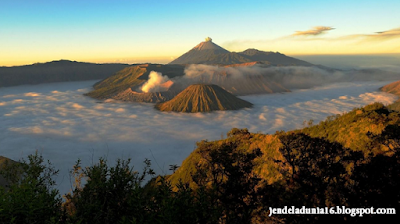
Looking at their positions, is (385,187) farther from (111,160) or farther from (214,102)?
(214,102)

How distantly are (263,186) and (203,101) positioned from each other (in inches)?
5072

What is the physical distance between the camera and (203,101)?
5792 inches

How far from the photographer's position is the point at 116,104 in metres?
163

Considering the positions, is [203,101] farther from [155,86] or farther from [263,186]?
[263,186]

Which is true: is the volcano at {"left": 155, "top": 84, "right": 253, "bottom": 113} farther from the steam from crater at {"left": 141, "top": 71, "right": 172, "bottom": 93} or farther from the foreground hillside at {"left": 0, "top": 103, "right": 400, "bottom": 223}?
the foreground hillside at {"left": 0, "top": 103, "right": 400, "bottom": 223}

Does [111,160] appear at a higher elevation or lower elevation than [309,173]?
lower

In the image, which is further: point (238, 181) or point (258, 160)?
point (258, 160)

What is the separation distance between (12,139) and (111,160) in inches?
2017

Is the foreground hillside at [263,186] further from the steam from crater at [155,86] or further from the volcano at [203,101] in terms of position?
the steam from crater at [155,86]

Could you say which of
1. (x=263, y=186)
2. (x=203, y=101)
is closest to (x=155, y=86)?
(x=203, y=101)

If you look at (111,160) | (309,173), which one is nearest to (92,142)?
(111,160)

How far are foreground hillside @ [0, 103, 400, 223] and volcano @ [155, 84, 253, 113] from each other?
11870 centimetres

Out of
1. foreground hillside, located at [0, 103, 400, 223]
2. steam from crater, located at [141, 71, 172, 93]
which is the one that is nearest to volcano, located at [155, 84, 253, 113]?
steam from crater, located at [141, 71, 172, 93]

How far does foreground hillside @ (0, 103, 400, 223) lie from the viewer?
10.3 meters
